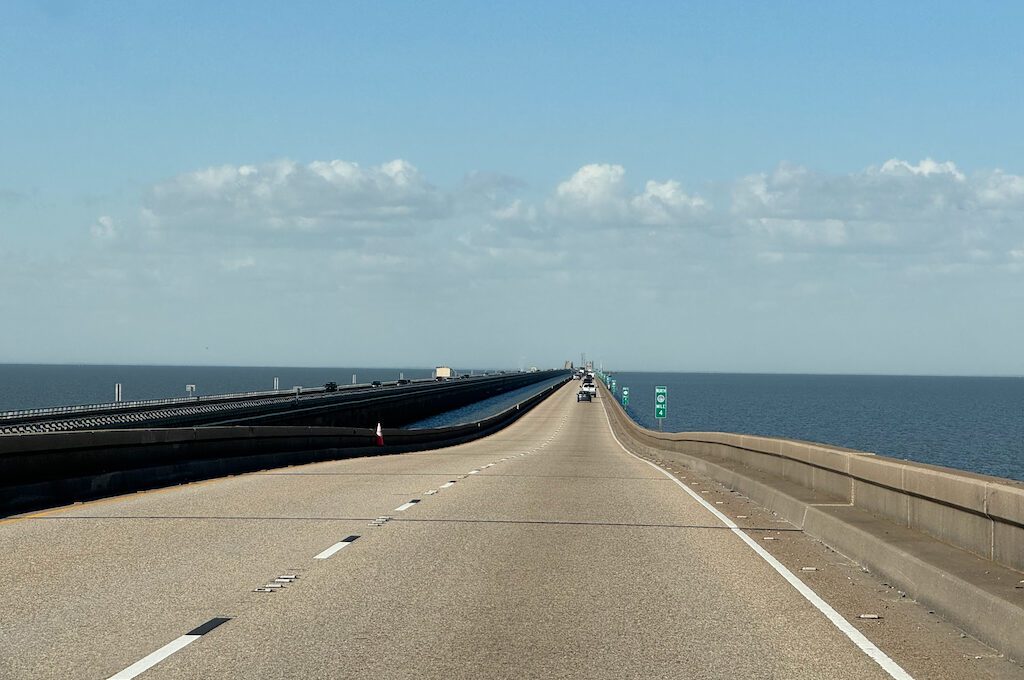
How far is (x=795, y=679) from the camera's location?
6.59m

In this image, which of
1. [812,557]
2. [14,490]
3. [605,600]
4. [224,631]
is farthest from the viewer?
[14,490]

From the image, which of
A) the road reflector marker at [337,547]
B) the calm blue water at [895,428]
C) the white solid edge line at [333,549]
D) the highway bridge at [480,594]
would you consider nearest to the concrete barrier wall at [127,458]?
the highway bridge at [480,594]

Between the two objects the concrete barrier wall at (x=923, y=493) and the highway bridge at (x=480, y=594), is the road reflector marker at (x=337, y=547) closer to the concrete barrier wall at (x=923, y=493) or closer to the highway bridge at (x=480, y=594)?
→ the highway bridge at (x=480, y=594)

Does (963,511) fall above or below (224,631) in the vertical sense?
above

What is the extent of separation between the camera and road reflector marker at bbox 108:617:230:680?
257 inches

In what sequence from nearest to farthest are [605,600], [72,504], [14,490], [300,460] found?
[605,600] < [14,490] < [72,504] < [300,460]

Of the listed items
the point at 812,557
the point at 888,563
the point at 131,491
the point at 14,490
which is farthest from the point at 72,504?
the point at 888,563

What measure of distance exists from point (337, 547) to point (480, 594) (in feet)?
10.0

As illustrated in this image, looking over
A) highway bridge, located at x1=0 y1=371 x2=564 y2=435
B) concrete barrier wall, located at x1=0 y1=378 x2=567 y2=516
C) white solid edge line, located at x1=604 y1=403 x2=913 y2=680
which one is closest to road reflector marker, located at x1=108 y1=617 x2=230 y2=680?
white solid edge line, located at x1=604 y1=403 x2=913 y2=680

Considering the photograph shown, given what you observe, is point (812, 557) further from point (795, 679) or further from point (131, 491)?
point (131, 491)

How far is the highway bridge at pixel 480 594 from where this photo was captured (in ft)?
22.8

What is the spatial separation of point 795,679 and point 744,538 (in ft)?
21.9

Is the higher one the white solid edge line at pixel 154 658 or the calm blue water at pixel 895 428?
the white solid edge line at pixel 154 658

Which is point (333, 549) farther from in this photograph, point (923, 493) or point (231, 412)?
point (231, 412)
